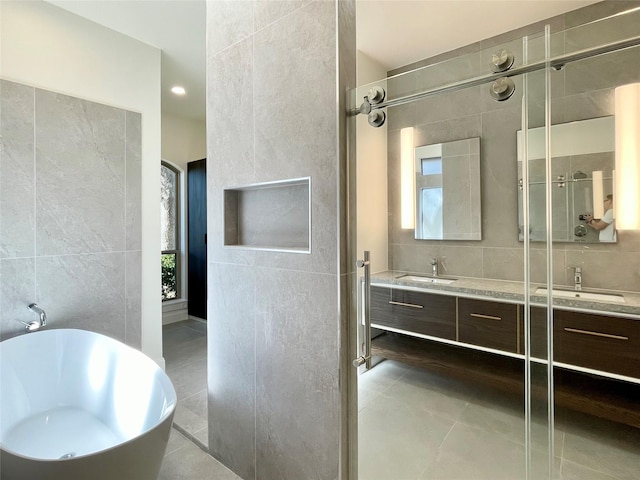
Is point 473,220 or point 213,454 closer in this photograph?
point 473,220

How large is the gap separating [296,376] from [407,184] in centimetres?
108

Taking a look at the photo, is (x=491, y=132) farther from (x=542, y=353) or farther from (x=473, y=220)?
(x=542, y=353)

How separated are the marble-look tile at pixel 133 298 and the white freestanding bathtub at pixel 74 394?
666 millimetres

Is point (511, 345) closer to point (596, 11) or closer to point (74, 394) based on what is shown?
point (596, 11)

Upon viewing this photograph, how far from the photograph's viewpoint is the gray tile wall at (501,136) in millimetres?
1233

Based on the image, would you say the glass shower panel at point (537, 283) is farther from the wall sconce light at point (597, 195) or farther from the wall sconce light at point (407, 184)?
the wall sconce light at point (407, 184)

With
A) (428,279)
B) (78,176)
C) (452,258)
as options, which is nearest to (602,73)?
(452,258)

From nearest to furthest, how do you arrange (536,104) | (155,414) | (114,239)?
(536,104) < (155,414) < (114,239)

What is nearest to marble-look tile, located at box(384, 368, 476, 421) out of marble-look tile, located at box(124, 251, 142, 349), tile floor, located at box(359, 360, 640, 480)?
tile floor, located at box(359, 360, 640, 480)

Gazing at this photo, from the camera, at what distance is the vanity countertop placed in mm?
1307

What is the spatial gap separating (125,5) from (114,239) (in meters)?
1.85

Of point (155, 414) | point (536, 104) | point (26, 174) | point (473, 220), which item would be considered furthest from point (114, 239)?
point (536, 104)

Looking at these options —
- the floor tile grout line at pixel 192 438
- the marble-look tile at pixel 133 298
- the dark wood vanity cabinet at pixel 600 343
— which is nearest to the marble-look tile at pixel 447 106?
the dark wood vanity cabinet at pixel 600 343

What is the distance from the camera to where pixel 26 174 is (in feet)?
7.57
